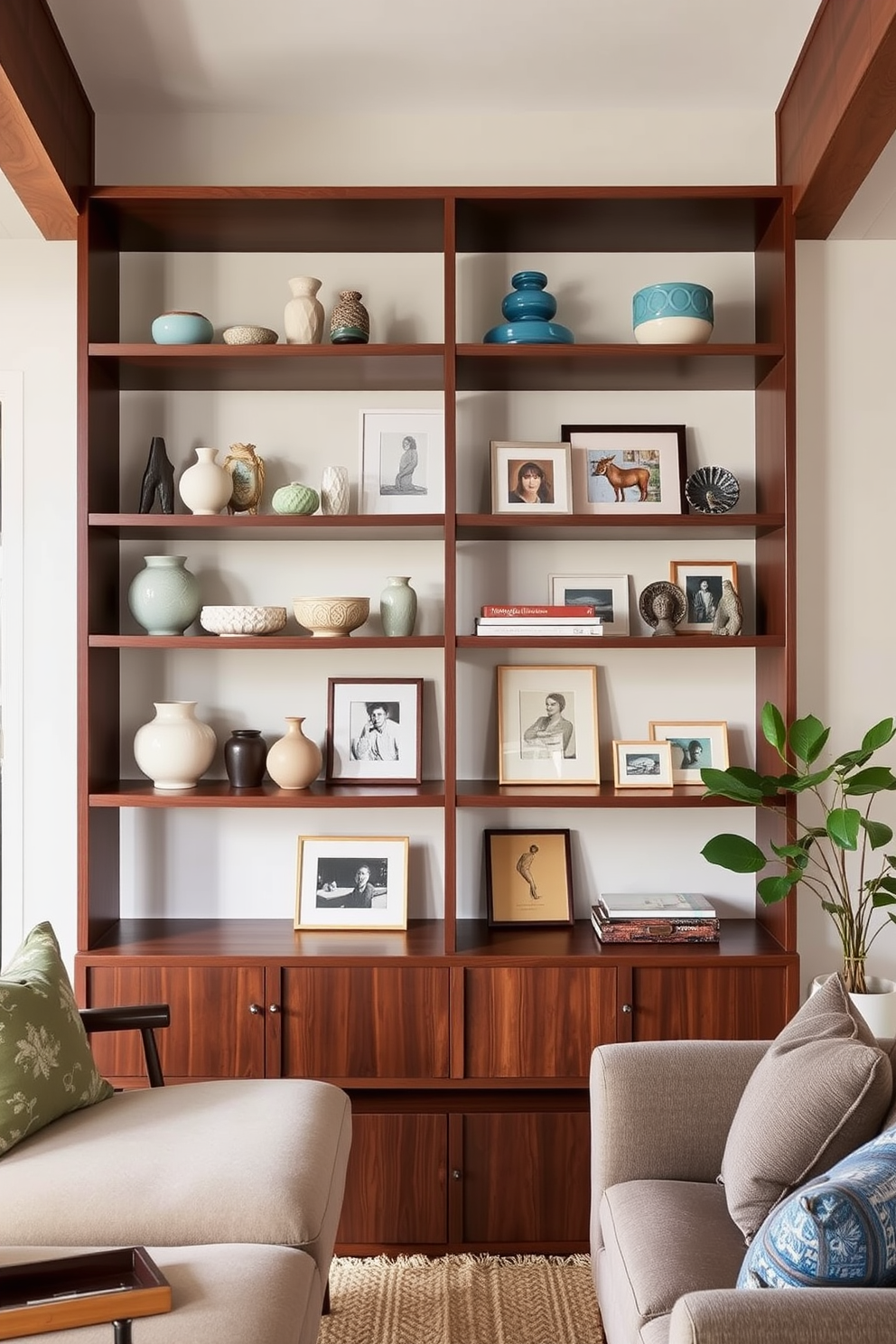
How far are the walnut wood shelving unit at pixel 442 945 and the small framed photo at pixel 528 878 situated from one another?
0.11 meters

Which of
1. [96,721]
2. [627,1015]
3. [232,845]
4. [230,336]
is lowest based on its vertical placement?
[627,1015]

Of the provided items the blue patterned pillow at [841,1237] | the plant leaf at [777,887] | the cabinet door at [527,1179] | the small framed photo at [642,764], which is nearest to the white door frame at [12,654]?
the cabinet door at [527,1179]

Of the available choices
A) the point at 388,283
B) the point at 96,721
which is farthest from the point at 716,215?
the point at 96,721

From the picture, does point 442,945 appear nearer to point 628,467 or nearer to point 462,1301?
point 462,1301

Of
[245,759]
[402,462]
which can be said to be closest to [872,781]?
[402,462]

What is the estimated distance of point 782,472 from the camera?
9.04ft

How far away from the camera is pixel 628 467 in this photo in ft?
9.75

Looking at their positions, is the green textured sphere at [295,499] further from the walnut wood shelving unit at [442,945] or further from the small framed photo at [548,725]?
the small framed photo at [548,725]

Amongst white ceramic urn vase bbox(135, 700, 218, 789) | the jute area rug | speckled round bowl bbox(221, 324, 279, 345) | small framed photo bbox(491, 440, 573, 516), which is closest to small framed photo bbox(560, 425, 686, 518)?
small framed photo bbox(491, 440, 573, 516)

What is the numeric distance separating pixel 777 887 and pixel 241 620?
4.80ft

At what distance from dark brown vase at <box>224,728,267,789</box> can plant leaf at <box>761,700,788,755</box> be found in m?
1.29

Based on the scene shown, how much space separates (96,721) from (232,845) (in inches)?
20.5

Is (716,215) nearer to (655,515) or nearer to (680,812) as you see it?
(655,515)

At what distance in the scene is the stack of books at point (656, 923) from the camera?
9.04 feet
